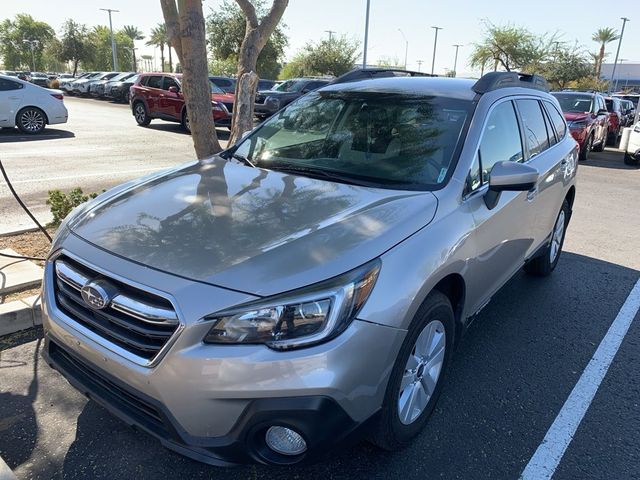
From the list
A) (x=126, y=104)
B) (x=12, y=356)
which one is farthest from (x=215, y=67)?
(x=12, y=356)

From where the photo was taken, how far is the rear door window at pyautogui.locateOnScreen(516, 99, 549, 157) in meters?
3.94

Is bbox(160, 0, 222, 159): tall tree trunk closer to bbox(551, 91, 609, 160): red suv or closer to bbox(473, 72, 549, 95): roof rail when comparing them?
bbox(473, 72, 549, 95): roof rail

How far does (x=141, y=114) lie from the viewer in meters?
17.7

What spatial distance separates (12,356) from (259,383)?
88.8 inches

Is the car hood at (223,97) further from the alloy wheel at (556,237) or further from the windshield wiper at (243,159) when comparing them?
the windshield wiper at (243,159)

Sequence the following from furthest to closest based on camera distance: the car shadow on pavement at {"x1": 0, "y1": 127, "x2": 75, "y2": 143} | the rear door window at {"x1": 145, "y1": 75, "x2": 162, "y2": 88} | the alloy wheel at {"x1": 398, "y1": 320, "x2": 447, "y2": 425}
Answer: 1. the rear door window at {"x1": 145, "y1": 75, "x2": 162, "y2": 88}
2. the car shadow on pavement at {"x1": 0, "y1": 127, "x2": 75, "y2": 143}
3. the alloy wheel at {"x1": 398, "y1": 320, "x2": 447, "y2": 425}

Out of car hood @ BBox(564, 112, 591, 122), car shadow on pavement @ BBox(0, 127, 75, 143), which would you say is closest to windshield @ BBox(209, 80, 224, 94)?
car shadow on pavement @ BBox(0, 127, 75, 143)

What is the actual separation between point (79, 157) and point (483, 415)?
9.91 meters

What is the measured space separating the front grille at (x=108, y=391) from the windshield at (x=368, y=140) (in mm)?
1573

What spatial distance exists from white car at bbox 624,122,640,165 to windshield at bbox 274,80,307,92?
11194 millimetres

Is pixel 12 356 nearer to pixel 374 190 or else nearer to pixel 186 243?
pixel 186 243

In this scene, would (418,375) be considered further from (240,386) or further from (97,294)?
(97,294)

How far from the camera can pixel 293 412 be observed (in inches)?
74.5

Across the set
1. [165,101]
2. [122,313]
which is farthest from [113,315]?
[165,101]
